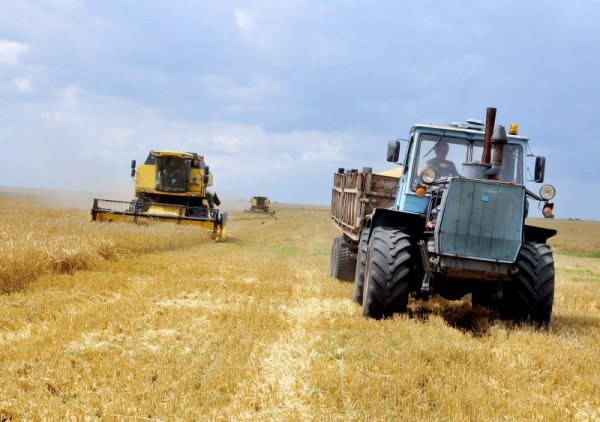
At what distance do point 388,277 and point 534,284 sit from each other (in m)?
1.73

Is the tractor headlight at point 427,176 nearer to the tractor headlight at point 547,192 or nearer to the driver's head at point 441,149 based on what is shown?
the driver's head at point 441,149

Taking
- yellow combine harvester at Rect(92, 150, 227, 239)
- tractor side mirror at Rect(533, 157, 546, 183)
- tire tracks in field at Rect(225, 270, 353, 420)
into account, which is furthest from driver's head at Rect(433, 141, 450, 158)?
yellow combine harvester at Rect(92, 150, 227, 239)

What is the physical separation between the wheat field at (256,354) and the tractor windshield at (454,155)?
6.53 ft

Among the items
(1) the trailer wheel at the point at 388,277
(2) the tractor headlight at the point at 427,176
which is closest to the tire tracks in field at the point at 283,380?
(1) the trailer wheel at the point at 388,277

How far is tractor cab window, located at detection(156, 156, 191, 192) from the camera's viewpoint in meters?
19.8

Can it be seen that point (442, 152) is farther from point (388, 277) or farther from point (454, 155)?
point (388, 277)

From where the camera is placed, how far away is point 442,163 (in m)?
7.71

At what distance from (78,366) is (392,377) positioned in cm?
256

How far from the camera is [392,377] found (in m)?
4.46

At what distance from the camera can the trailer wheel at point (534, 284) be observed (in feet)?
21.3

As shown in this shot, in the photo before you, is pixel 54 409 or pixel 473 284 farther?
pixel 473 284

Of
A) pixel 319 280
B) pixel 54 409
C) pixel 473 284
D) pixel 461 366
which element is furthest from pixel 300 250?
pixel 54 409

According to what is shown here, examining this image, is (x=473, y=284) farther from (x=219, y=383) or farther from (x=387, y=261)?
(x=219, y=383)

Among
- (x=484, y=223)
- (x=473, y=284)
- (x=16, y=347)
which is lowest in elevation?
(x=16, y=347)
